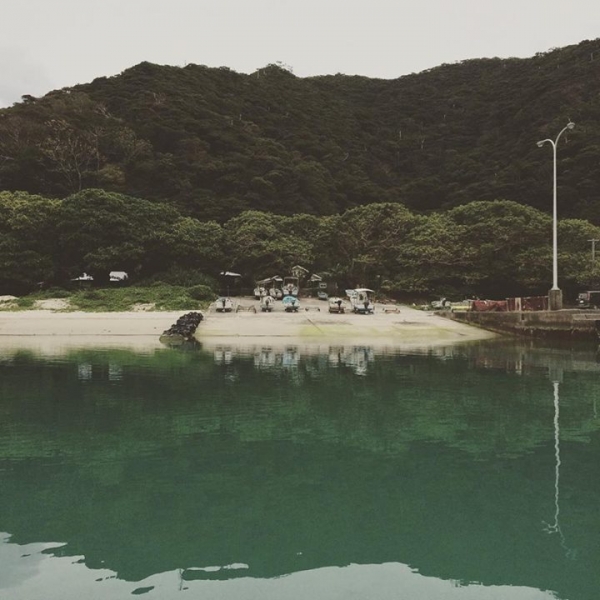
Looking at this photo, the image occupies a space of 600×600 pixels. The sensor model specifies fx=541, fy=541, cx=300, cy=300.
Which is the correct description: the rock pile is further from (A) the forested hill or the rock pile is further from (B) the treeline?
(A) the forested hill

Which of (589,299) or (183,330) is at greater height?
(589,299)

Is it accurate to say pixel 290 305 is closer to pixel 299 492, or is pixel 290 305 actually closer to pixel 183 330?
pixel 183 330

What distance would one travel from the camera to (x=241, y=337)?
27875mm

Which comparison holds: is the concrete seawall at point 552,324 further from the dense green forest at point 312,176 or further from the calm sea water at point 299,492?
the dense green forest at point 312,176

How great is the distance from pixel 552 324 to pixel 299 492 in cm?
2451

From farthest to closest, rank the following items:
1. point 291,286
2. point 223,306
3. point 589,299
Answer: point 291,286 < point 589,299 < point 223,306

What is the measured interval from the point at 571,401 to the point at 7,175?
77704mm

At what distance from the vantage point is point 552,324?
27406mm

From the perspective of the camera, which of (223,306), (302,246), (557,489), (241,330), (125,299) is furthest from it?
(302,246)

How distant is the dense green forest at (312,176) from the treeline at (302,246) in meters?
0.17

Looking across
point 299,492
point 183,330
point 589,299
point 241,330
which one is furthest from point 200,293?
point 299,492

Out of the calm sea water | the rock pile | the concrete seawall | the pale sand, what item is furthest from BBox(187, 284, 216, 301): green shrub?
the calm sea water

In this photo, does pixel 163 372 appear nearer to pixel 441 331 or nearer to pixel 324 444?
pixel 324 444

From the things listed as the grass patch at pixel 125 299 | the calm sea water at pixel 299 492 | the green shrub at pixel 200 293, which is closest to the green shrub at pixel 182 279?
the grass patch at pixel 125 299
